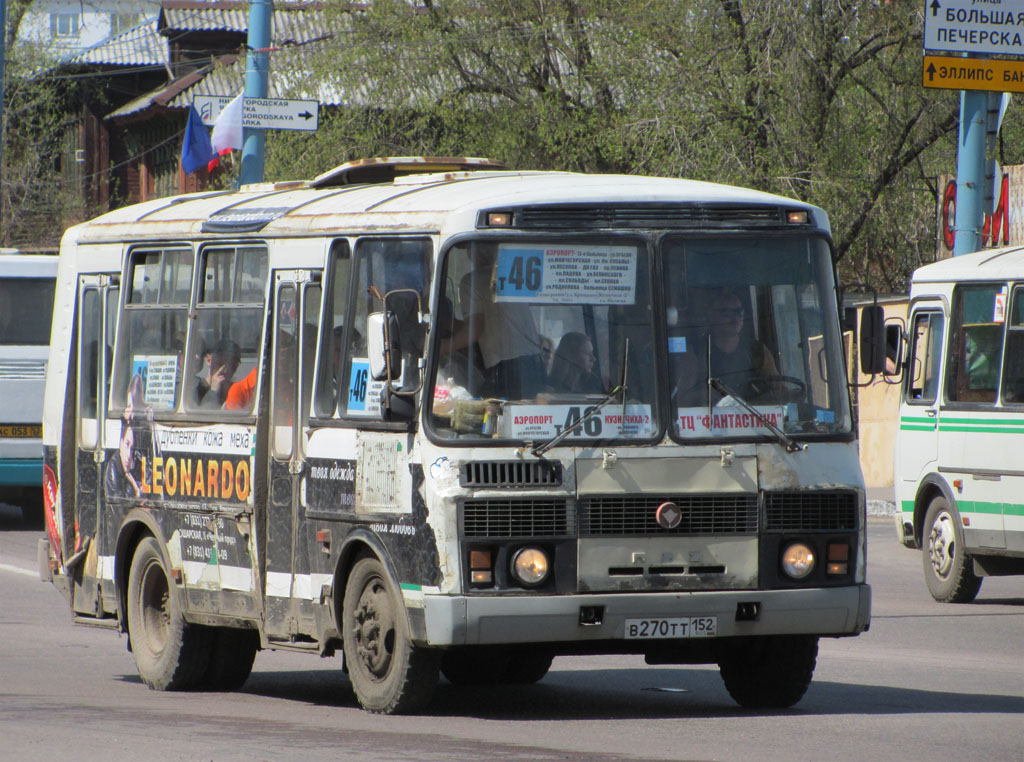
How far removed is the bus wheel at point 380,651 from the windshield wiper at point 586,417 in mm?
937

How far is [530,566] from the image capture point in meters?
8.59

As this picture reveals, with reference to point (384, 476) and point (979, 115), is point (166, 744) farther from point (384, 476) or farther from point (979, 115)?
point (979, 115)

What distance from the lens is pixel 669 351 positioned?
8.85 meters

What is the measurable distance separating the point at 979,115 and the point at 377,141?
15.5 m

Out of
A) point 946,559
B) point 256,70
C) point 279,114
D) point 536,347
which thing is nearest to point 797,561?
point 536,347

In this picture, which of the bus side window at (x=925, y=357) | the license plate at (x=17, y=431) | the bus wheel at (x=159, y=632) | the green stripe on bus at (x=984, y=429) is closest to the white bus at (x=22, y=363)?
the license plate at (x=17, y=431)

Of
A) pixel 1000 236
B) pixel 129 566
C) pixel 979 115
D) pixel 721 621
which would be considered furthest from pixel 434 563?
pixel 1000 236

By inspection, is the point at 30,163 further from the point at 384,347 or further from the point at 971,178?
the point at 384,347

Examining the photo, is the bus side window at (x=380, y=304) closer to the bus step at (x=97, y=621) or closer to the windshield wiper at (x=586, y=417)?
the windshield wiper at (x=586, y=417)

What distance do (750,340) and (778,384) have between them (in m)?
0.25

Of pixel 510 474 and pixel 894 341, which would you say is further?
pixel 894 341

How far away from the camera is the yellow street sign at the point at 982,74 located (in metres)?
18.0

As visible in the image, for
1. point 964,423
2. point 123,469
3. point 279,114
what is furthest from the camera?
point 279,114

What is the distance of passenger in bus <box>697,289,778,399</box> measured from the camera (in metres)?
8.92
